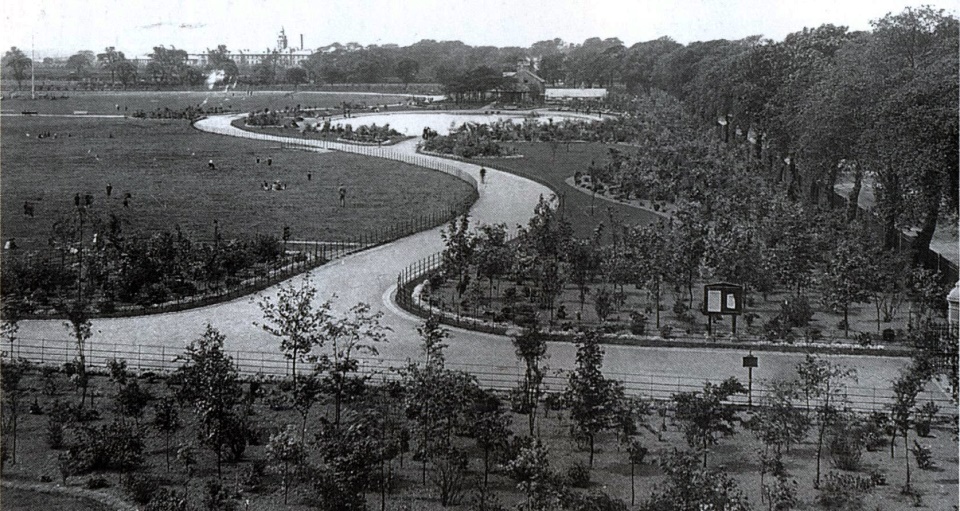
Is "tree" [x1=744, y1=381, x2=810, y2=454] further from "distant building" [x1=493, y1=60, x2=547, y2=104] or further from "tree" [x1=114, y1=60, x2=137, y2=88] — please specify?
"tree" [x1=114, y1=60, x2=137, y2=88]

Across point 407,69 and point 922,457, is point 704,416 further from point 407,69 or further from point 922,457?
point 407,69

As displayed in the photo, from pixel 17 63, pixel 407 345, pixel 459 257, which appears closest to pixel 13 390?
pixel 407 345

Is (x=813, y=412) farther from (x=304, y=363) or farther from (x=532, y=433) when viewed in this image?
(x=304, y=363)

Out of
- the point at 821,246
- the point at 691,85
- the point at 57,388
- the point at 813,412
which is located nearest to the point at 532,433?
the point at 813,412

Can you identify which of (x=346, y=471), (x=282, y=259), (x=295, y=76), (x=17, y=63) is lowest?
(x=346, y=471)

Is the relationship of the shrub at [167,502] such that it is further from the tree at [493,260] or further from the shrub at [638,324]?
the tree at [493,260]

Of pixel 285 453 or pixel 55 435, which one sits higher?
pixel 285 453

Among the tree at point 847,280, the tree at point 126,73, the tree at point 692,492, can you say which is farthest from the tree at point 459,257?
the tree at point 126,73
